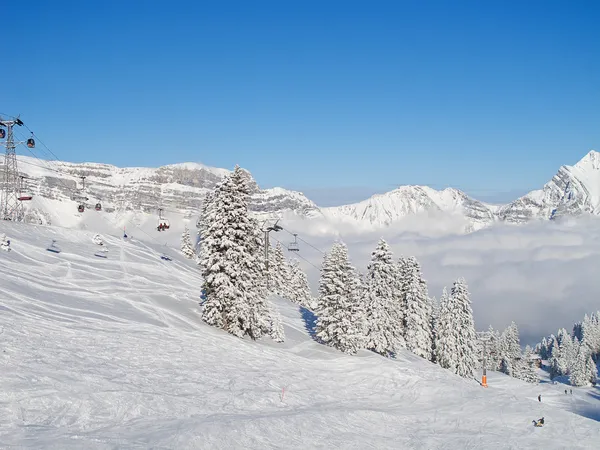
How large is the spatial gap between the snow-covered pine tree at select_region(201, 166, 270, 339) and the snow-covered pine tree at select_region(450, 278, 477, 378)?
31.7 m

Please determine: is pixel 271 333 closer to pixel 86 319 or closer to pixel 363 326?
pixel 363 326

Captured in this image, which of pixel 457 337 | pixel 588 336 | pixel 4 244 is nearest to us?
pixel 4 244

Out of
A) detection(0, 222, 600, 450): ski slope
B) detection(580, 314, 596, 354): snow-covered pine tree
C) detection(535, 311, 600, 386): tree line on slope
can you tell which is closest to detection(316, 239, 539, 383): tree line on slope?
detection(0, 222, 600, 450): ski slope

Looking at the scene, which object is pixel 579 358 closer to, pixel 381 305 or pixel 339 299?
pixel 381 305

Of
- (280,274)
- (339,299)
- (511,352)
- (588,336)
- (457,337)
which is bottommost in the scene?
(588,336)

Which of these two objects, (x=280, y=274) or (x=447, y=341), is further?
(x=280, y=274)

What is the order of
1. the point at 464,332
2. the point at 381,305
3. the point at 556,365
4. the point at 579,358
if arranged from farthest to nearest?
1. the point at 556,365
2. the point at 579,358
3. the point at 464,332
4. the point at 381,305

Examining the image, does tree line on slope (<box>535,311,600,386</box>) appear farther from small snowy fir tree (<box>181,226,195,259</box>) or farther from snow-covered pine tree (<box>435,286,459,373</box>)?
small snowy fir tree (<box>181,226,195,259</box>)

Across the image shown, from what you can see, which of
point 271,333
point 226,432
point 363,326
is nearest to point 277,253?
point 363,326

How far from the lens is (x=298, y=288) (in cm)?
8719

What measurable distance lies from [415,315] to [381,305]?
8557mm

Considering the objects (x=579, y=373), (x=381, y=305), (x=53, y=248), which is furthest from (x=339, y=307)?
(x=579, y=373)

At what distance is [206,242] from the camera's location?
39.1 metres

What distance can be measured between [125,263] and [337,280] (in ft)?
82.4
